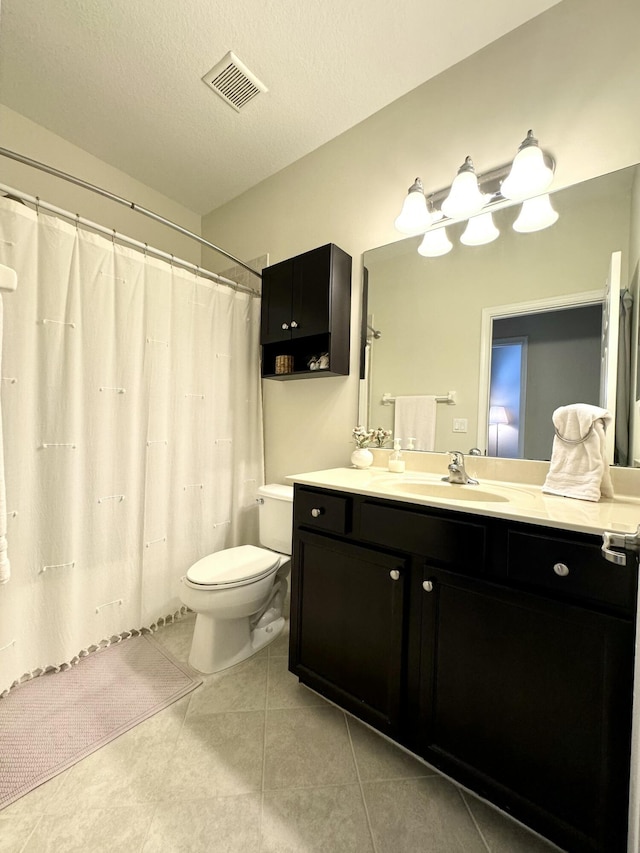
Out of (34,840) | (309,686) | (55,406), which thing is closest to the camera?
(34,840)

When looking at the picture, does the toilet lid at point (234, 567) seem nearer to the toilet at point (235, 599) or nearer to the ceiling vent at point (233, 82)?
the toilet at point (235, 599)

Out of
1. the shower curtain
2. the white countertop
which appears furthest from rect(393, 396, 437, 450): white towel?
the shower curtain

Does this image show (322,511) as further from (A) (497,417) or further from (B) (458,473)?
(A) (497,417)

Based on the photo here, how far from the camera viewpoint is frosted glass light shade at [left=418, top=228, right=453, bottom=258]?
153 cm

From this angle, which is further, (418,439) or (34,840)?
(418,439)

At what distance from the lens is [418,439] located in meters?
1.62

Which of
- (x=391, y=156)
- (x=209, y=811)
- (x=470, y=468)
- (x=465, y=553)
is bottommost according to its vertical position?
(x=209, y=811)

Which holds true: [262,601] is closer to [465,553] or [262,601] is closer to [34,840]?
[34,840]

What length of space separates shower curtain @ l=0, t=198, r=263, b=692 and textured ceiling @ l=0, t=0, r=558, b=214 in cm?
79

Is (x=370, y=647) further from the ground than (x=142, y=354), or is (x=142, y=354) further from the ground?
(x=142, y=354)

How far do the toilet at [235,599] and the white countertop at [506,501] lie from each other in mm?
556

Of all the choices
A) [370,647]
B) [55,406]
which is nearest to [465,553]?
[370,647]

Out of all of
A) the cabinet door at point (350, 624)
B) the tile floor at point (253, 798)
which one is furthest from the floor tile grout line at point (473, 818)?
the cabinet door at point (350, 624)

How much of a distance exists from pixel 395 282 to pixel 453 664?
1.58m
